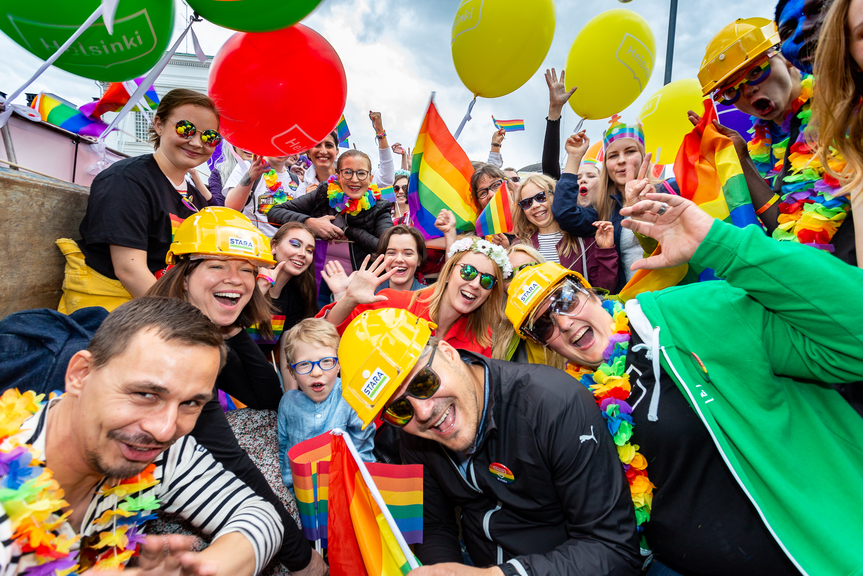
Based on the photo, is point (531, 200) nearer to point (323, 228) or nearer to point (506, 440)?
point (323, 228)

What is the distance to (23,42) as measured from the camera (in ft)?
8.43

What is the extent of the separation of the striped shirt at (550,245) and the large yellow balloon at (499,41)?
70.0 inches

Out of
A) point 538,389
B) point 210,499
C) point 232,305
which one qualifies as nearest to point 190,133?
point 232,305

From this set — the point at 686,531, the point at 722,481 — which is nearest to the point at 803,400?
the point at 722,481

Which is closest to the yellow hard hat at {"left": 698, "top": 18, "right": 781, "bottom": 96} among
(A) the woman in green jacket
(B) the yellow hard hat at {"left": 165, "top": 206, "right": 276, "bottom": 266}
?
(A) the woman in green jacket

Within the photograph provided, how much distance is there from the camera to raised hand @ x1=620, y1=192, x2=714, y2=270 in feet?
5.05

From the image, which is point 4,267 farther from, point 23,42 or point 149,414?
point 149,414

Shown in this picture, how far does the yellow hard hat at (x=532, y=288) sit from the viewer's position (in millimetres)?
2202

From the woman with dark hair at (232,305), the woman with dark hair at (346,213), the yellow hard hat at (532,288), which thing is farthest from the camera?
the woman with dark hair at (346,213)

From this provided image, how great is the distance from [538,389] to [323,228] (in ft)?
9.31

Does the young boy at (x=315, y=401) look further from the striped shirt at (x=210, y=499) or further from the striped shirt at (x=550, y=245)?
the striped shirt at (x=550, y=245)

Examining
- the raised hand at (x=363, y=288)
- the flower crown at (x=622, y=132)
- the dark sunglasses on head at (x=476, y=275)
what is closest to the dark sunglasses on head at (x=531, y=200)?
the flower crown at (x=622, y=132)

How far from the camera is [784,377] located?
159 centimetres

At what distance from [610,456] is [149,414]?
174 centimetres
